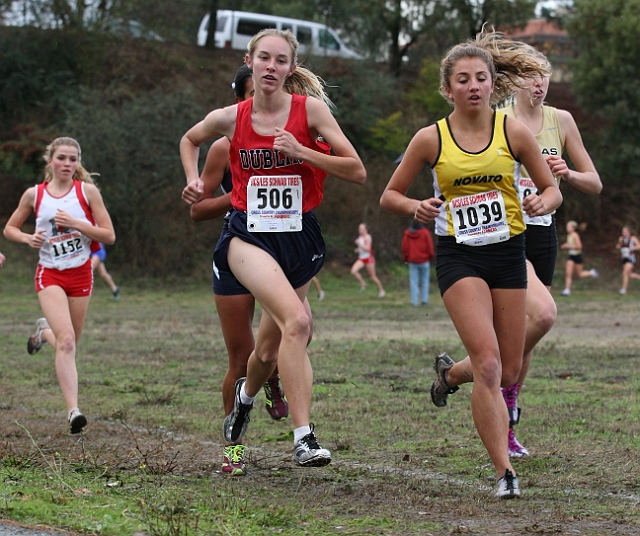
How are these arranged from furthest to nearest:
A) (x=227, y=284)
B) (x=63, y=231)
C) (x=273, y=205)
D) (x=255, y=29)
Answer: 1. (x=255, y=29)
2. (x=63, y=231)
3. (x=227, y=284)
4. (x=273, y=205)

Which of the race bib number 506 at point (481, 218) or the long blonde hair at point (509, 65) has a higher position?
the long blonde hair at point (509, 65)

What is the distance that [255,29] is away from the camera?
43.8 metres

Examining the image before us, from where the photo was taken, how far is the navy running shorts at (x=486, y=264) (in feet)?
17.4

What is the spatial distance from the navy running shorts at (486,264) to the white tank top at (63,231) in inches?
138

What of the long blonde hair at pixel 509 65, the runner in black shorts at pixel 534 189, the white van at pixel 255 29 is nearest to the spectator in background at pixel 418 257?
the runner in black shorts at pixel 534 189

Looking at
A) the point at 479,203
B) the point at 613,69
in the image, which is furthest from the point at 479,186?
the point at 613,69

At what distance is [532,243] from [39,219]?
3.83 m

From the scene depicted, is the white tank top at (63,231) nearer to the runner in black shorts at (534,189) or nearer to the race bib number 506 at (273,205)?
the race bib number 506 at (273,205)

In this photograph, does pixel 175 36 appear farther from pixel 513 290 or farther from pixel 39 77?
pixel 513 290

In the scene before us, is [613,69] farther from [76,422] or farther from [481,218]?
[481,218]

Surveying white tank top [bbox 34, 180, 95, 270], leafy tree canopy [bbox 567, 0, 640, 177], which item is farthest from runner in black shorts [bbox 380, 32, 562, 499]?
leafy tree canopy [bbox 567, 0, 640, 177]

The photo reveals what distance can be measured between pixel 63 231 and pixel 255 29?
37302 millimetres

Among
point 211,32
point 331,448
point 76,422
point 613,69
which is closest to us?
point 331,448

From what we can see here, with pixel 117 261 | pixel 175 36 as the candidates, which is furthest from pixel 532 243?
pixel 175 36
